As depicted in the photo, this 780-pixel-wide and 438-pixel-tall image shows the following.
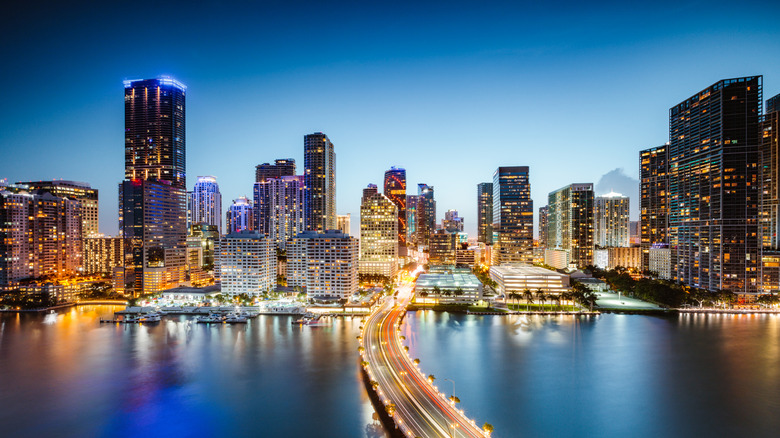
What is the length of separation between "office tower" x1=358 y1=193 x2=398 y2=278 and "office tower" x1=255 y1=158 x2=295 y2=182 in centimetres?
6244

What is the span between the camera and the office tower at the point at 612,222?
102625 millimetres

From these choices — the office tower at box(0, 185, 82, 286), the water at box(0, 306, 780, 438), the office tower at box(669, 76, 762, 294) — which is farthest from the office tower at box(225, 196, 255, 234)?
the office tower at box(669, 76, 762, 294)

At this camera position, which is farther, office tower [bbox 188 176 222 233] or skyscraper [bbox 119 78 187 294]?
office tower [bbox 188 176 222 233]

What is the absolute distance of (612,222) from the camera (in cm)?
10281

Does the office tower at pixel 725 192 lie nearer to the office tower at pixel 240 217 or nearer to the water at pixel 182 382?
the water at pixel 182 382

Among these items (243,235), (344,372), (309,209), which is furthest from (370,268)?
(344,372)

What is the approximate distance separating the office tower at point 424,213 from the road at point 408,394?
416 ft

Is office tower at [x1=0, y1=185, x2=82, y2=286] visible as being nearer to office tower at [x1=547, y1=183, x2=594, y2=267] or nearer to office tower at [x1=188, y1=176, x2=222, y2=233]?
office tower at [x1=188, y1=176, x2=222, y2=233]

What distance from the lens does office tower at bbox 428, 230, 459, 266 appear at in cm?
10012

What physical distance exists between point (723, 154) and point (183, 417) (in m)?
66.5

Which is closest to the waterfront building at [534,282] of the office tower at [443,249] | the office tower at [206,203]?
the office tower at [443,249]

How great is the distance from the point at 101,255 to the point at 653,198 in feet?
356

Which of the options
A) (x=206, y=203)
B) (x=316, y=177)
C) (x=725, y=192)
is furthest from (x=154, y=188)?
(x=206, y=203)

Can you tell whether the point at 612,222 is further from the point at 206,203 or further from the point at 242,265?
the point at 206,203
